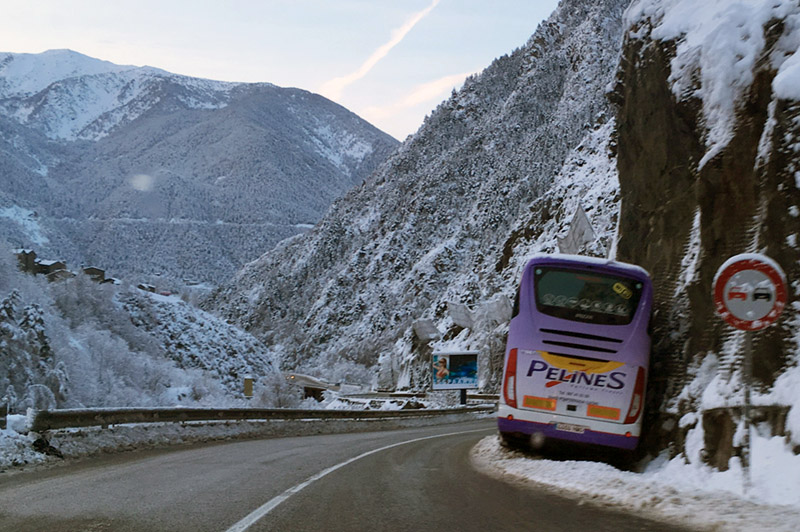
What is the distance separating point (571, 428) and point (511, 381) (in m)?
1.12

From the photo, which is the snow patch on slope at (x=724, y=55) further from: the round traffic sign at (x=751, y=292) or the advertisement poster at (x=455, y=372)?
the advertisement poster at (x=455, y=372)

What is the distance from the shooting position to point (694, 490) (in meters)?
8.47

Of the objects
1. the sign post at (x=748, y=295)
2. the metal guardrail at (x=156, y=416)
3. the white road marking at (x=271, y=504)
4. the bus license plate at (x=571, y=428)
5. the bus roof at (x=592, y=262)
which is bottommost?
the metal guardrail at (x=156, y=416)

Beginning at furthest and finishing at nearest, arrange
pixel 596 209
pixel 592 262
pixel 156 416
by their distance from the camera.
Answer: pixel 596 209
pixel 156 416
pixel 592 262

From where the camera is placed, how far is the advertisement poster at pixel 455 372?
48719 mm

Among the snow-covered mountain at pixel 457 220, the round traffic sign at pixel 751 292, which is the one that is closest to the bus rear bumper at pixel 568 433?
the round traffic sign at pixel 751 292

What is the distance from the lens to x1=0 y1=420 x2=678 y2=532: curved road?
6965 mm

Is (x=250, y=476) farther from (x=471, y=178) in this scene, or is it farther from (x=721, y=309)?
(x=471, y=178)

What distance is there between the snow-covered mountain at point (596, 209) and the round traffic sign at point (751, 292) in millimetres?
914

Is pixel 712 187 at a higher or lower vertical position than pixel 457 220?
lower

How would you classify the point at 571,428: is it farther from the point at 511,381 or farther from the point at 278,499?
the point at 278,499

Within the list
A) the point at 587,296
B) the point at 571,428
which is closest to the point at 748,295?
the point at 587,296

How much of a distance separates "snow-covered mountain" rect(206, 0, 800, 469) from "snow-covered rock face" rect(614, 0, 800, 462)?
0.03 metres

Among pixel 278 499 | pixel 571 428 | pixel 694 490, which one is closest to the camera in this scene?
pixel 278 499
